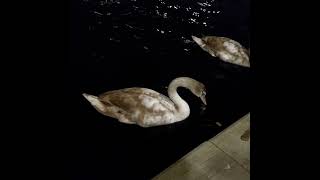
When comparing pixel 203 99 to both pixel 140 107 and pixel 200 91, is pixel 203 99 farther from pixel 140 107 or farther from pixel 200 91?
pixel 140 107

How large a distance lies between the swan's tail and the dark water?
0.63 feet

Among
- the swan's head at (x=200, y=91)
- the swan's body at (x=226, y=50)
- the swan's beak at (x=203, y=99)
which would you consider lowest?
the swan's beak at (x=203, y=99)

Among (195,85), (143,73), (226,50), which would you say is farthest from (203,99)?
(226,50)

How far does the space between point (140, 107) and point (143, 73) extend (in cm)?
214

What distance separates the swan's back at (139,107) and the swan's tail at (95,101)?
0.08m

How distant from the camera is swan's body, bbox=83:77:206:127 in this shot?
722 cm

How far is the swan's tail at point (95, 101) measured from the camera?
7398 millimetres

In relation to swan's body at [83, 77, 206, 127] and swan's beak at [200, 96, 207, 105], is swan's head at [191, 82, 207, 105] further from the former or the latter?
swan's body at [83, 77, 206, 127]

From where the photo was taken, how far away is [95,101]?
7453 mm

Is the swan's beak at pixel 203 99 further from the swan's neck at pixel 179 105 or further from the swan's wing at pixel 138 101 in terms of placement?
the swan's wing at pixel 138 101

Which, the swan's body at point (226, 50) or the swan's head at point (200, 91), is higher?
the swan's body at point (226, 50)

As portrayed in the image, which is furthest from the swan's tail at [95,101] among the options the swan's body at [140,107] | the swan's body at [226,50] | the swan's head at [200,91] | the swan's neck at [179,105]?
the swan's body at [226,50]

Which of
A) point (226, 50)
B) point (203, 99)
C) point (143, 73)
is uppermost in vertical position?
point (226, 50)

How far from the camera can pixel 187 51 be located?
10.7m
